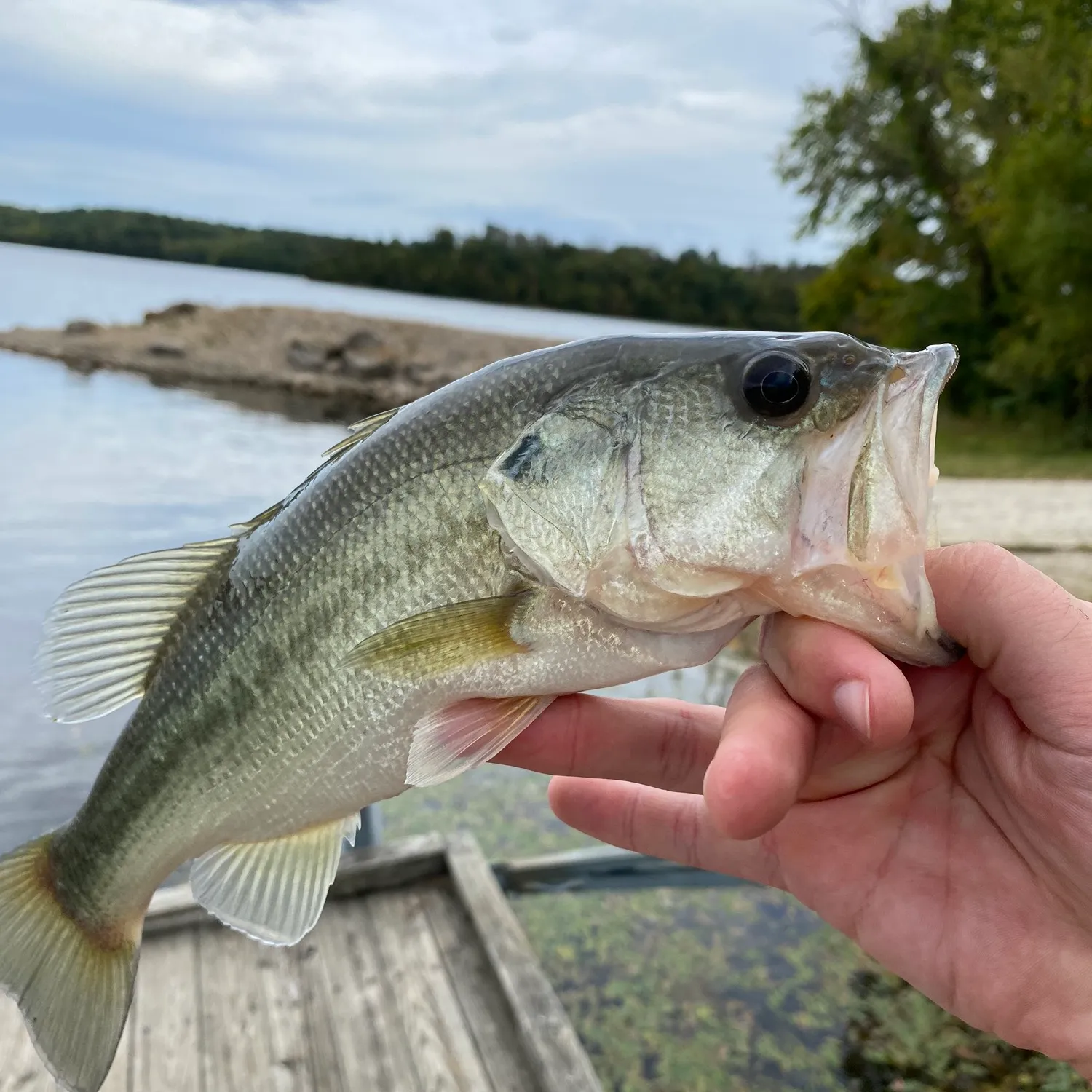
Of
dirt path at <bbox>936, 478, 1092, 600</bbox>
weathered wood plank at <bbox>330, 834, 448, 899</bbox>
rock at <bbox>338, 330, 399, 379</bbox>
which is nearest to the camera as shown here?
weathered wood plank at <bbox>330, 834, 448, 899</bbox>

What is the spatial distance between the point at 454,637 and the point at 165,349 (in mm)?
29648

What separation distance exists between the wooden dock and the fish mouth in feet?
7.11

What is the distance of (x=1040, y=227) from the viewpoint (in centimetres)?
1842

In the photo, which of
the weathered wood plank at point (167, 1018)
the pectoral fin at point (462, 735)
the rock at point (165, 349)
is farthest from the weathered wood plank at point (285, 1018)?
the rock at point (165, 349)

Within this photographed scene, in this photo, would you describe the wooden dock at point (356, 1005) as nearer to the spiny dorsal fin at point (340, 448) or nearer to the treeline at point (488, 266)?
the spiny dorsal fin at point (340, 448)

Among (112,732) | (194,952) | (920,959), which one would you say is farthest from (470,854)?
(112,732)

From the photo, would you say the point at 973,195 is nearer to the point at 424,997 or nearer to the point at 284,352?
the point at 284,352

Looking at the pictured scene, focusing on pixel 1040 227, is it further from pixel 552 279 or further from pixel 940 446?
pixel 552 279

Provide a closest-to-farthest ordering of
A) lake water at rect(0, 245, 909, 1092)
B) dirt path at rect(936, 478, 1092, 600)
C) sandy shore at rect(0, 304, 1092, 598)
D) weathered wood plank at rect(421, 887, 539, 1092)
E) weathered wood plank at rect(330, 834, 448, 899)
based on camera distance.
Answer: weathered wood plank at rect(421, 887, 539, 1092)
lake water at rect(0, 245, 909, 1092)
weathered wood plank at rect(330, 834, 448, 899)
dirt path at rect(936, 478, 1092, 600)
sandy shore at rect(0, 304, 1092, 598)

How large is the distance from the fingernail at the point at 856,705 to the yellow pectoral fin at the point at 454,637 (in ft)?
1.82

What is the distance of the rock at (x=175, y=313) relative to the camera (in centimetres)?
3328

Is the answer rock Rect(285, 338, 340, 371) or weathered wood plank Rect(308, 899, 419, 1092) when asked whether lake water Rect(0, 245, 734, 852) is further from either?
rock Rect(285, 338, 340, 371)

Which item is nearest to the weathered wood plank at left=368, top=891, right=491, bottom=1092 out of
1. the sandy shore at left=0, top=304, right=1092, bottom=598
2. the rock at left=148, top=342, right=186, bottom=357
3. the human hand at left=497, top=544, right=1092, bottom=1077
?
the human hand at left=497, top=544, right=1092, bottom=1077

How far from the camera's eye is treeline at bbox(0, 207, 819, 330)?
4456 cm
